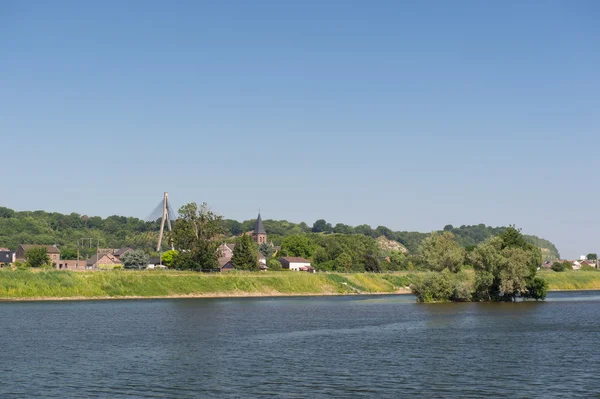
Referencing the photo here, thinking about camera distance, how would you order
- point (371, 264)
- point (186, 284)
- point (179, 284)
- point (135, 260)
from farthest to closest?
point (371, 264) < point (135, 260) < point (186, 284) < point (179, 284)

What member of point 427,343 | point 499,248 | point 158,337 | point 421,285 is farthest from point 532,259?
point 158,337

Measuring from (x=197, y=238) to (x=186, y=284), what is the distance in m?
20.3

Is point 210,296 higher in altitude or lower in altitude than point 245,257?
lower

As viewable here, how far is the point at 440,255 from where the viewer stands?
10388 cm

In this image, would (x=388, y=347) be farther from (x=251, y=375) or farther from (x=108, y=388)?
(x=108, y=388)

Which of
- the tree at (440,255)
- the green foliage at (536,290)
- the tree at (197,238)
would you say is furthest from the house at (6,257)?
the green foliage at (536,290)

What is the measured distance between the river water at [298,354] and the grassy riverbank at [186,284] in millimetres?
23064

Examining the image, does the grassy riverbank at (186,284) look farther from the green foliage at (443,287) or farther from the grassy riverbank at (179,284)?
the green foliage at (443,287)

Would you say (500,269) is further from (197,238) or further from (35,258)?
(35,258)

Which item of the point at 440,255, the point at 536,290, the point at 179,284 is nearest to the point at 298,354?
the point at 440,255

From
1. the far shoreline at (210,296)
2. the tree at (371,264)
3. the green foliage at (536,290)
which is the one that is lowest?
the far shoreline at (210,296)

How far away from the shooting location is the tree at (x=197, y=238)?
462 feet

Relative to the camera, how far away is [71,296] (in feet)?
354

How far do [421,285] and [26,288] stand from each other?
194 feet
